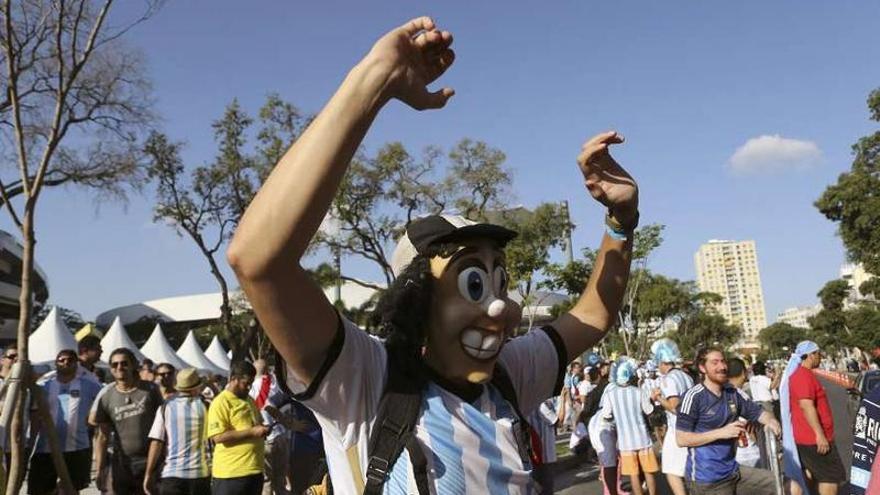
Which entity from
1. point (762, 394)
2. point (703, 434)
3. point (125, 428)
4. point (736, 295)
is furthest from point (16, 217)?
point (736, 295)

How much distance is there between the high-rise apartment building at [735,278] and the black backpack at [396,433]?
185023 mm

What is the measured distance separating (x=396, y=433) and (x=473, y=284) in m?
0.45

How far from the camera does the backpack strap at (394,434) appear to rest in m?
1.58

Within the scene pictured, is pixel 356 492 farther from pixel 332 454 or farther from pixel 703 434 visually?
pixel 703 434

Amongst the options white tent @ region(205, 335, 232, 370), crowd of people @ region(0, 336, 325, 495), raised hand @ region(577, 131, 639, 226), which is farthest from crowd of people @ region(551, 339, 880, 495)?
white tent @ region(205, 335, 232, 370)

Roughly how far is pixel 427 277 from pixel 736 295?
637 ft

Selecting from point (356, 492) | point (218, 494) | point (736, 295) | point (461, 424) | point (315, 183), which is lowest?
point (218, 494)

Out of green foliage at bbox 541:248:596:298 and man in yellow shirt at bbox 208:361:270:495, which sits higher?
green foliage at bbox 541:248:596:298

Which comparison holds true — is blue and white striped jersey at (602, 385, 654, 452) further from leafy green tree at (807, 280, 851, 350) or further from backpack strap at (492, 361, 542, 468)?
leafy green tree at (807, 280, 851, 350)

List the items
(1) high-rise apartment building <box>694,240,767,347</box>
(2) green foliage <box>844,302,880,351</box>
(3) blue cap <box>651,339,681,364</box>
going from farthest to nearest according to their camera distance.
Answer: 1. (1) high-rise apartment building <box>694,240,767,347</box>
2. (2) green foliage <box>844,302,880,351</box>
3. (3) blue cap <box>651,339,681,364</box>

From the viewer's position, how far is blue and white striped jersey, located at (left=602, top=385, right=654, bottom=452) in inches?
320

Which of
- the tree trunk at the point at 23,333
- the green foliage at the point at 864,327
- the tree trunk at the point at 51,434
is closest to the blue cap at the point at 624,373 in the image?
the tree trunk at the point at 51,434

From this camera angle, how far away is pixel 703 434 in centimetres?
573

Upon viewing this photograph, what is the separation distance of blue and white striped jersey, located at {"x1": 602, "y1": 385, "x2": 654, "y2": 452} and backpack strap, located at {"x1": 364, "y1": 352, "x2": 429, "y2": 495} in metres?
7.04
